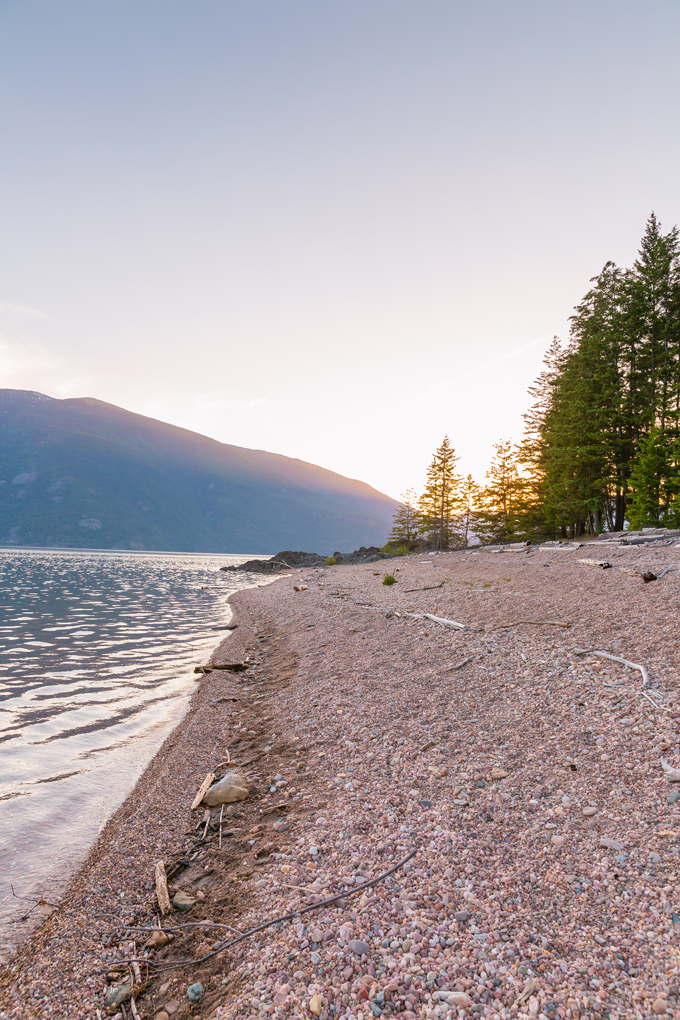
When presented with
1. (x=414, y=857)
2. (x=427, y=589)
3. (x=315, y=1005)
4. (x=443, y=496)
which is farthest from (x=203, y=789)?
(x=443, y=496)

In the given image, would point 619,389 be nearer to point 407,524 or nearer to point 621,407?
point 621,407

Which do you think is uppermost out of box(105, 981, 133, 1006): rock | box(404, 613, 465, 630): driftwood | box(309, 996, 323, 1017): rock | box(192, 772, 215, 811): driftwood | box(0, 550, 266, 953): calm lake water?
box(404, 613, 465, 630): driftwood

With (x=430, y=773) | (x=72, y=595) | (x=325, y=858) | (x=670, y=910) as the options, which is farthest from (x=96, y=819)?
(x=72, y=595)

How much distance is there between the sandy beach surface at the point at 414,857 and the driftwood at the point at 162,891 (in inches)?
3.5

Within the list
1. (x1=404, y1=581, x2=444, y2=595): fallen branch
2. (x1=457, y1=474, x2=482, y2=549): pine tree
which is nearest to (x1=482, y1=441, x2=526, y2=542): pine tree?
(x1=457, y1=474, x2=482, y2=549): pine tree

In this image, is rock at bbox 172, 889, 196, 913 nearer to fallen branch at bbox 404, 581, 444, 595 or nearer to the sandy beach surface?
the sandy beach surface

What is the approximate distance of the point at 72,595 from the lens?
32750mm

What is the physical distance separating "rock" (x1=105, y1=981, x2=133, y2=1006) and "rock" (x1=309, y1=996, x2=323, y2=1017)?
158cm

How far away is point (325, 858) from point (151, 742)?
5.92m

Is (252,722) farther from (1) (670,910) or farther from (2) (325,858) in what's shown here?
(1) (670,910)

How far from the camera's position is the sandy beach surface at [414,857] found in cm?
303

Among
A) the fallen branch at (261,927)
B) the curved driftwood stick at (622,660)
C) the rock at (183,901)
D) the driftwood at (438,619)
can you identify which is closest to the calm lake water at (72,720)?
the rock at (183,901)

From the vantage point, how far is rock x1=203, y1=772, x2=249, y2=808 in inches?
244

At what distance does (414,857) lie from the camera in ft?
14.1
